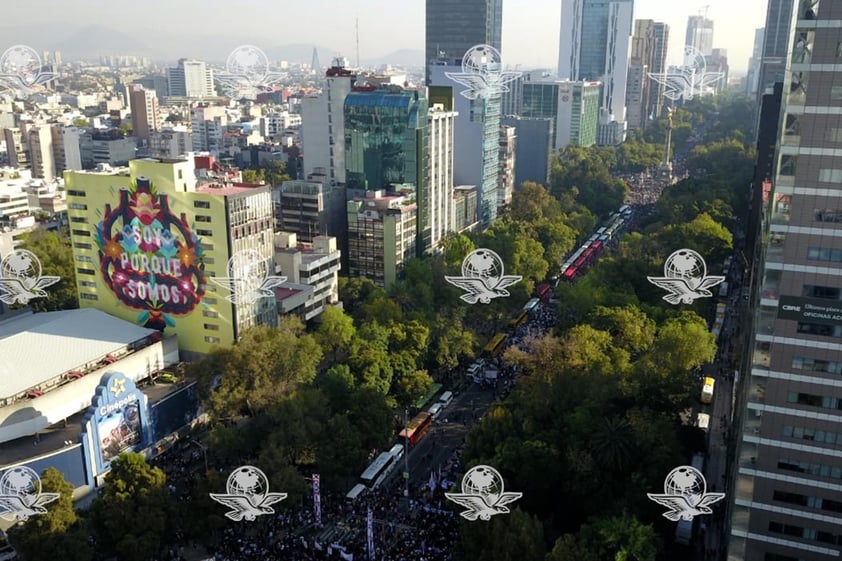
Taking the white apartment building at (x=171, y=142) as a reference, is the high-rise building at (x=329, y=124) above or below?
above

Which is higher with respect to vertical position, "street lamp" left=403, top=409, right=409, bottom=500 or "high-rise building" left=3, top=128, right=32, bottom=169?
"high-rise building" left=3, top=128, right=32, bottom=169

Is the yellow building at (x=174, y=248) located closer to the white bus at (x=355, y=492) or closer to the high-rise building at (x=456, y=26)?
the white bus at (x=355, y=492)

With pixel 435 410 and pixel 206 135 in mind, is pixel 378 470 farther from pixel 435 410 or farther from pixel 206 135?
pixel 206 135

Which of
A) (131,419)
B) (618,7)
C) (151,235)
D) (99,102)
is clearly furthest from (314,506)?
(99,102)

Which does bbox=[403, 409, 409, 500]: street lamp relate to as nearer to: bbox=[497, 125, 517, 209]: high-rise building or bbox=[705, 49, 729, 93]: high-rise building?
bbox=[497, 125, 517, 209]: high-rise building

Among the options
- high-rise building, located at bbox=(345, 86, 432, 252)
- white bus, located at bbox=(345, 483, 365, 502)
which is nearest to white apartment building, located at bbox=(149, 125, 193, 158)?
high-rise building, located at bbox=(345, 86, 432, 252)

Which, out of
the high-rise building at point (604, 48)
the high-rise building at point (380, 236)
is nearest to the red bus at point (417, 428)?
the high-rise building at point (380, 236)
